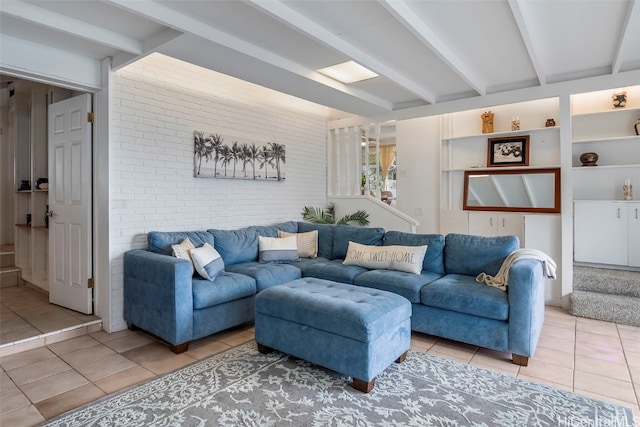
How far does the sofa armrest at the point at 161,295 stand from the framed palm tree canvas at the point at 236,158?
1.33 metres

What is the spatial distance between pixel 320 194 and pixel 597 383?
14.1 feet

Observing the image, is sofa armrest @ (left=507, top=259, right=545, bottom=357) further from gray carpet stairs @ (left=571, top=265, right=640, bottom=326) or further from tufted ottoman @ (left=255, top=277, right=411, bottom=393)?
gray carpet stairs @ (left=571, top=265, right=640, bottom=326)

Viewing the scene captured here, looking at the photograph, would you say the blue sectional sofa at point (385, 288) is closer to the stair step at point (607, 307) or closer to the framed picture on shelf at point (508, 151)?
the stair step at point (607, 307)

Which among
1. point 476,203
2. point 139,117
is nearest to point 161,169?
point 139,117

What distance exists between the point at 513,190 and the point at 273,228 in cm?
317

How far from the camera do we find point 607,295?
3.88 meters

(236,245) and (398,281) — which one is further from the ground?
(236,245)

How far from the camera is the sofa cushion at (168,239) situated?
3473 millimetres

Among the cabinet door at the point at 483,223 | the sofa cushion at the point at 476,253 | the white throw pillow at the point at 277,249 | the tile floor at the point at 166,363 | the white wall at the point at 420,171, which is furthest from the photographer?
the white wall at the point at 420,171

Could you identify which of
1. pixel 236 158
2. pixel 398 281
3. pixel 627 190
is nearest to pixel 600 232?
pixel 627 190

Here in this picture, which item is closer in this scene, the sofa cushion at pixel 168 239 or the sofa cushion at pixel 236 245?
the sofa cushion at pixel 168 239

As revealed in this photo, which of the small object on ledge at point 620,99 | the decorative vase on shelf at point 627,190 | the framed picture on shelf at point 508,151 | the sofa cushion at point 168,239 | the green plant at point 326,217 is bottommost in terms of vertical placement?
the sofa cushion at point 168,239

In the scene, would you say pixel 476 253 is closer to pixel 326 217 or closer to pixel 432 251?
pixel 432 251

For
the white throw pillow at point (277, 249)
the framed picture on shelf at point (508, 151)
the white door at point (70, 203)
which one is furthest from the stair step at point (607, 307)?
the white door at point (70, 203)
